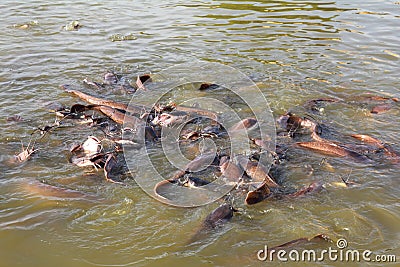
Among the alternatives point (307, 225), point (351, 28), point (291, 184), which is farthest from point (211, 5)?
point (307, 225)

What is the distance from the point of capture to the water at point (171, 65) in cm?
354

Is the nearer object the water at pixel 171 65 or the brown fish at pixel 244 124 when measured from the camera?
the water at pixel 171 65

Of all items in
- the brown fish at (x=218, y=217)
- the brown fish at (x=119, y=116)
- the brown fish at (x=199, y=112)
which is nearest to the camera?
the brown fish at (x=218, y=217)

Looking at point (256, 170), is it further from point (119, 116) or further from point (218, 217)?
point (119, 116)

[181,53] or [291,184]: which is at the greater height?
[181,53]

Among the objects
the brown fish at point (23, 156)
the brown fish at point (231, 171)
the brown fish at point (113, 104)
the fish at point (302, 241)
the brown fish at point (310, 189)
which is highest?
the brown fish at point (113, 104)

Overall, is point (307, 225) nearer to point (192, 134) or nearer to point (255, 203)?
point (255, 203)

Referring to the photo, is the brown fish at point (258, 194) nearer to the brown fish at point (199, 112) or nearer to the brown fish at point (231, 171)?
the brown fish at point (231, 171)

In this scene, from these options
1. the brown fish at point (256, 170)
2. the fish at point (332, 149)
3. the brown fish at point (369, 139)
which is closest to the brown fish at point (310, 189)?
the brown fish at point (256, 170)

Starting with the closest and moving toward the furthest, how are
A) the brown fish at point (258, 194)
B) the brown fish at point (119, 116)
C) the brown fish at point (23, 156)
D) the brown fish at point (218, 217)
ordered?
the brown fish at point (218, 217) → the brown fish at point (258, 194) → the brown fish at point (23, 156) → the brown fish at point (119, 116)

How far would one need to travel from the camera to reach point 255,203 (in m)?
4.03

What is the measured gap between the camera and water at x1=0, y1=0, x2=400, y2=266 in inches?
139

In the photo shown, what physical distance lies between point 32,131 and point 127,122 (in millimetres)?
1142

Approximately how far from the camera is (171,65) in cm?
751
